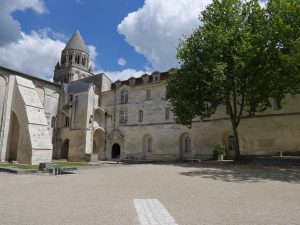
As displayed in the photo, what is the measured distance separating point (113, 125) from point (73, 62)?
90.5 feet

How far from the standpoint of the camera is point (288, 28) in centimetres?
1780

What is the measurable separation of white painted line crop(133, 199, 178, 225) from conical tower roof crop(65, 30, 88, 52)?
57144 millimetres

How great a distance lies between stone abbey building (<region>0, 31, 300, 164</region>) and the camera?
2380 cm

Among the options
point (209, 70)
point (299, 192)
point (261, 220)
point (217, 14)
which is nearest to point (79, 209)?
point (261, 220)

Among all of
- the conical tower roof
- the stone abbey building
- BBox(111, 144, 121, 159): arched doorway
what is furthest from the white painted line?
the conical tower roof

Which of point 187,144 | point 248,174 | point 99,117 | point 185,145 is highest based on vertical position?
point 99,117

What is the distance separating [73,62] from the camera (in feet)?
190

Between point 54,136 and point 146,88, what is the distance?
13757 mm

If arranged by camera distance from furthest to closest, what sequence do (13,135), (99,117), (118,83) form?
1. (118,83)
2. (99,117)
3. (13,135)

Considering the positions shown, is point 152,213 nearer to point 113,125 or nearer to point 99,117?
point 113,125

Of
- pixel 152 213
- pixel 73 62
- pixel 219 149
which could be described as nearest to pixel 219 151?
pixel 219 149

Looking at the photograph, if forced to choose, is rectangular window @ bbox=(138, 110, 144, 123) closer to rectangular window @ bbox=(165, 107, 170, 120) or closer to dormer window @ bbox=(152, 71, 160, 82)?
rectangular window @ bbox=(165, 107, 170, 120)

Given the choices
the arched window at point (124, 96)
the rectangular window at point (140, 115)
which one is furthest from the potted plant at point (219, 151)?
the arched window at point (124, 96)

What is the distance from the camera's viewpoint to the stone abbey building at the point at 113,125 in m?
23.8
